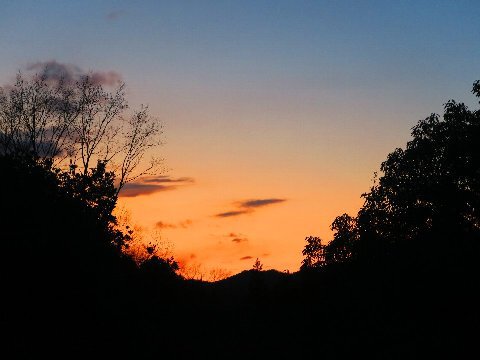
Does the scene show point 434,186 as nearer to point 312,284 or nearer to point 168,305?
point 312,284

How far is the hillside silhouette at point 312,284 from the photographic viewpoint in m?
17.6

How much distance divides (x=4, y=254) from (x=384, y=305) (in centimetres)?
2312

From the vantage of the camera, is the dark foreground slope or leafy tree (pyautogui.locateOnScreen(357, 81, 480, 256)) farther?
leafy tree (pyautogui.locateOnScreen(357, 81, 480, 256))

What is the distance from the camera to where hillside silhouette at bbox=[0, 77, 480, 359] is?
17.6 metres

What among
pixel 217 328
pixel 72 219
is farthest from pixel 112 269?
pixel 217 328

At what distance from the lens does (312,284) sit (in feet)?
153

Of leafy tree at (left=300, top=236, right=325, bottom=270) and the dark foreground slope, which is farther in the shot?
leafy tree at (left=300, top=236, right=325, bottom=270)

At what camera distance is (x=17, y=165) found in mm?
22766

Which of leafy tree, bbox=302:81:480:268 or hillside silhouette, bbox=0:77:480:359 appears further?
leafy tree, bbox=302:81:480:268

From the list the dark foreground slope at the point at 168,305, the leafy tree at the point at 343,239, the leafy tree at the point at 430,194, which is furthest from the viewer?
the leafy tree at the point at 343,239

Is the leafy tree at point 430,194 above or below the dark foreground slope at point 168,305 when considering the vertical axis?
above

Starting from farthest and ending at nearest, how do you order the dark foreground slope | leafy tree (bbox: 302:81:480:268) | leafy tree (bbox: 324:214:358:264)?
1. leafy tree (bbox: 324:214:358:264)
2. leafy tree (bbox: 302:81:480:268)
3. the dark foreground slope

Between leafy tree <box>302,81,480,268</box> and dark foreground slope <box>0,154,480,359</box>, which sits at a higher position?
leafy tree <box>302,81,480,268</box>

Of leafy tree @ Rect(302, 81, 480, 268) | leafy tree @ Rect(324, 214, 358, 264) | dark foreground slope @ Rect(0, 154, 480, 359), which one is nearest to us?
dark foreground slope @ Rect(0, 154, 480, 359)
